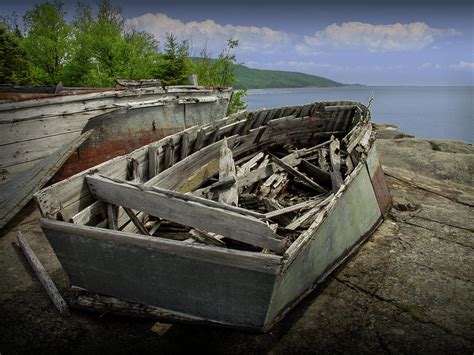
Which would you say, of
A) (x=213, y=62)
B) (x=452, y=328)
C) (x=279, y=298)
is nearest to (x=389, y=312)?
(x=452, y=328)

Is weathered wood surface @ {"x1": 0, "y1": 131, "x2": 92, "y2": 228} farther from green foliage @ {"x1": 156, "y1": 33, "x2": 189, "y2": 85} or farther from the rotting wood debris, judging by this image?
green foliage @ {"x1": 156, "y1": 33, "x2": 189, "y2": 85}

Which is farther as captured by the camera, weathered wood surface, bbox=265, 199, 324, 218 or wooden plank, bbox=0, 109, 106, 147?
wooden plank, bbox=0, 109, 106, 147

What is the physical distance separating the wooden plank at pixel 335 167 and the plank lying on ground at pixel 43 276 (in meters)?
4.21

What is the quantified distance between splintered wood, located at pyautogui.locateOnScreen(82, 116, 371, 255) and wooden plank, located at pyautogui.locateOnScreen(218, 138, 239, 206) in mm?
15

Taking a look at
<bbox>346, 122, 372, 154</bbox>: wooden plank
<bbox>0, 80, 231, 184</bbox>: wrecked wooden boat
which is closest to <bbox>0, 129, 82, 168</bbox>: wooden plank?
<bbox>0, 80, 231, 184</bbox>: wrecked wooden boat

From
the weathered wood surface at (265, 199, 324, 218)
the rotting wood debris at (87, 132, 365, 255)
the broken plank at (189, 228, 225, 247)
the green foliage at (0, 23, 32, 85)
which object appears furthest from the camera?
the green foliage at (0, 23, 32, 85)

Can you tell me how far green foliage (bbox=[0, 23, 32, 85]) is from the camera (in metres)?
22.9

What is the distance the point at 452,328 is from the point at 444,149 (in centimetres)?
1189

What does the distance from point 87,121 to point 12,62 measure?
21.9 m

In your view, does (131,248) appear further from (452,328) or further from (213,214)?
(452,328)

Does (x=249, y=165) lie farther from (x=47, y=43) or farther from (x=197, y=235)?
(x=47, y=43)

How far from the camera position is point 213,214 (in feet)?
11.0

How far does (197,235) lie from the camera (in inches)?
150

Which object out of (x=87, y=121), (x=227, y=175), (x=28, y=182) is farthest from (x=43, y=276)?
(x=87, y=121)
